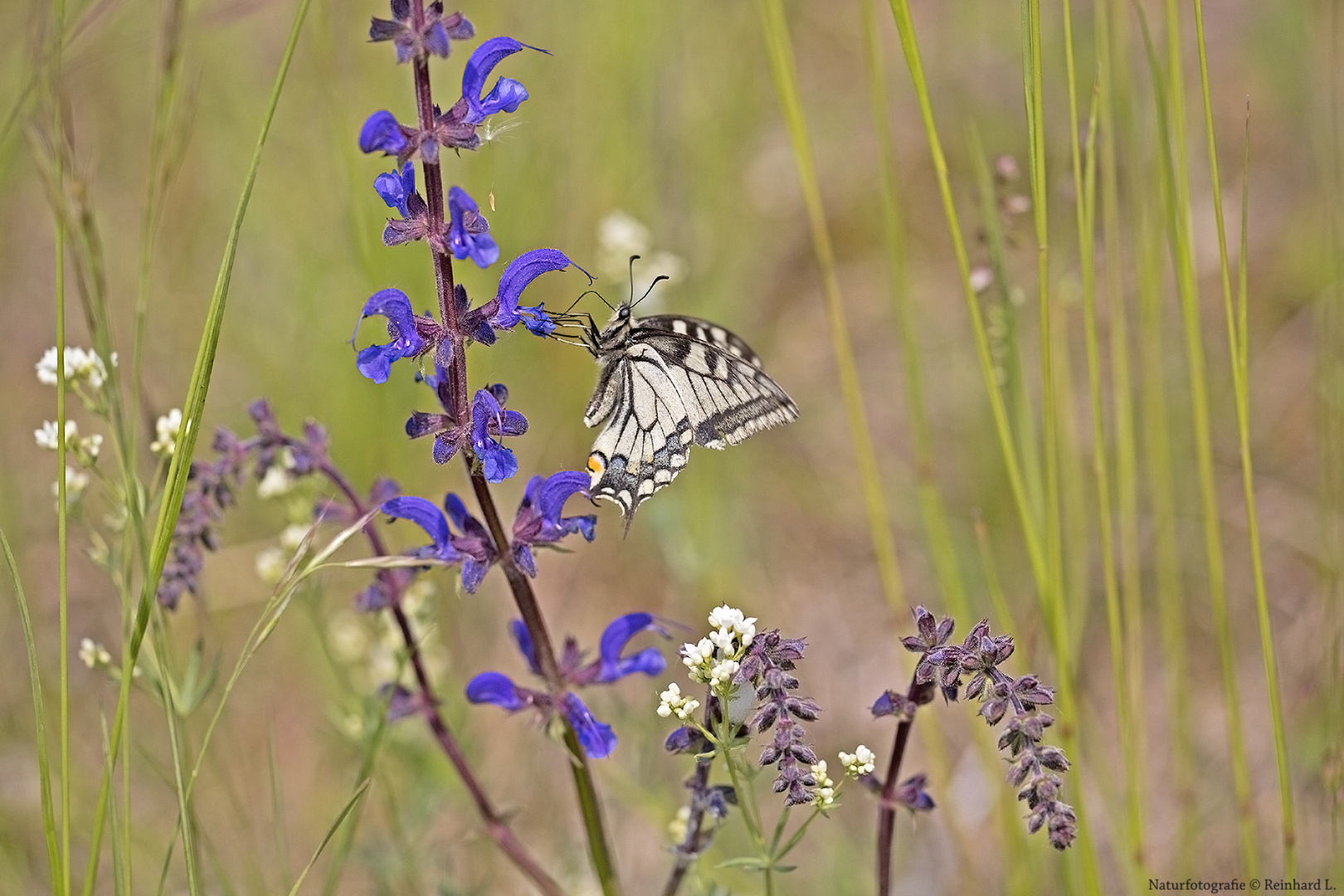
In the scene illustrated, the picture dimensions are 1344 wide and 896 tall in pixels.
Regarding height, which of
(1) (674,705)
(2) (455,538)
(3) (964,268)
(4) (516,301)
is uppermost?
(3) (964,268)

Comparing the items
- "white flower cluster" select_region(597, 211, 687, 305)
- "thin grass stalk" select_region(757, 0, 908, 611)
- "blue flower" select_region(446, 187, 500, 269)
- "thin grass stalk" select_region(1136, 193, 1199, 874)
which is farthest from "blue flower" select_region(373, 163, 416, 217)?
"white flower cluster" select_region(597, 211, 687, 305)

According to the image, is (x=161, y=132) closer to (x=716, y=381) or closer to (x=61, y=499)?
(x=61, y=499)

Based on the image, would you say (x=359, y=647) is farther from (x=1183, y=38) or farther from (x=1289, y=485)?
(x=1183, y=38)

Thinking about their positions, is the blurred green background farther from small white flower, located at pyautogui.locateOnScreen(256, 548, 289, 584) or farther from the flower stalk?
the flower stalk

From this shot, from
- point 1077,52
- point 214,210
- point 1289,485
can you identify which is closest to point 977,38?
point 1077,52

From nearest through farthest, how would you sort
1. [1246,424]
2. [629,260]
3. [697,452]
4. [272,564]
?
[1246,424] < [272,564] < [629,260] < [697,452]

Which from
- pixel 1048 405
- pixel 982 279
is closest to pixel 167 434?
pixel 1048 405
